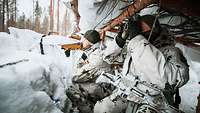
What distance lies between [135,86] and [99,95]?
180 cm

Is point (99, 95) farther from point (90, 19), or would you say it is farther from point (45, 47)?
point (45, 47)

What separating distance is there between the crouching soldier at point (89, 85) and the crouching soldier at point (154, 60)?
5.16 feet

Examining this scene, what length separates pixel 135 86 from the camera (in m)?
3.52

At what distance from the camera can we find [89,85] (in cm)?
524

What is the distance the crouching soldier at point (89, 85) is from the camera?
205 inches

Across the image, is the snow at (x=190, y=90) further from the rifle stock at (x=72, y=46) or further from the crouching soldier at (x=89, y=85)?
the rifle stock at (x=72, y=46)

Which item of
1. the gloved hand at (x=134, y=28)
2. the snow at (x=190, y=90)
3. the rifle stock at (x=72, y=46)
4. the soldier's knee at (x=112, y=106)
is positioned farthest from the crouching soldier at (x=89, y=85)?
the snow at (x=190, y=90)

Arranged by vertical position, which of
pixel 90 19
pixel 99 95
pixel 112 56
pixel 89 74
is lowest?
pixel 99 95

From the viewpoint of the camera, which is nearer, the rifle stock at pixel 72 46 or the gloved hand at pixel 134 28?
the gloved hand at pixel 134 28

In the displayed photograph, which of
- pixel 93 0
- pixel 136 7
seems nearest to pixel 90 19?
pixel 93 0

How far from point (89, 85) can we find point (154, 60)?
2.30 m

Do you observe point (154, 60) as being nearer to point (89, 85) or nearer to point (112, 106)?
point (112, 106)

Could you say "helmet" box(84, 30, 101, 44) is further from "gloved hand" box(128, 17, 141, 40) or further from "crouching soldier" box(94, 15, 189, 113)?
"gloved hand" box(128, 17, 141, 40)

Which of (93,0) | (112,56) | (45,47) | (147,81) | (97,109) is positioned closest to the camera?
(147,81)
